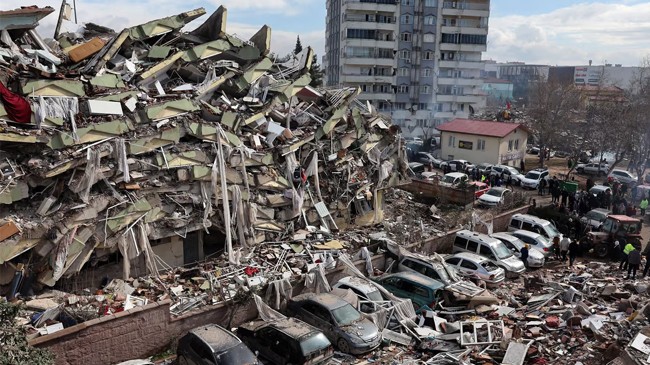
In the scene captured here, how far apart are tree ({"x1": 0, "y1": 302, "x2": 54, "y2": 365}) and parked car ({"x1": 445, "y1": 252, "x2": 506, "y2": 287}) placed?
12.6 metres

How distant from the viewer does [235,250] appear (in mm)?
18203

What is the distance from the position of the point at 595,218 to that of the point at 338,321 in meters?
16.1

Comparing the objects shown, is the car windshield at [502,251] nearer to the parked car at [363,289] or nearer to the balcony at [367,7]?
the parked car at [363,289]

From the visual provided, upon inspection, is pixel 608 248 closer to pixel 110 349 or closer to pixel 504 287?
pixel 504 287

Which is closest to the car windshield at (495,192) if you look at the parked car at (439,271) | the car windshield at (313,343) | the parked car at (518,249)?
the parked car at (518,249)

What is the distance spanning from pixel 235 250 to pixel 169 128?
4.62 meters

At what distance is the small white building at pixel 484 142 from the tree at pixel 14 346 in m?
35.1

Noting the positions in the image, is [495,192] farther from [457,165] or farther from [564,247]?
[457,165]

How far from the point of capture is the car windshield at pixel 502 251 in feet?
63.0

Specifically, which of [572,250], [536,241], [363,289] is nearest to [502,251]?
[536,241]

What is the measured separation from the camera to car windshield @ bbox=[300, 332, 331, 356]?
1194 centimetres

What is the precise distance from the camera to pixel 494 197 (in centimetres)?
2808

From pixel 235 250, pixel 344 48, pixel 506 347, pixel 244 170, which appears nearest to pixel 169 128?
pixel 244 170

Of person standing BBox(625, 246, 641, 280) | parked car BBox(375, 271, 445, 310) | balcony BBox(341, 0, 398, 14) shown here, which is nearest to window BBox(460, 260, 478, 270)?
parked car BBox(375, 271, 445, 310)
